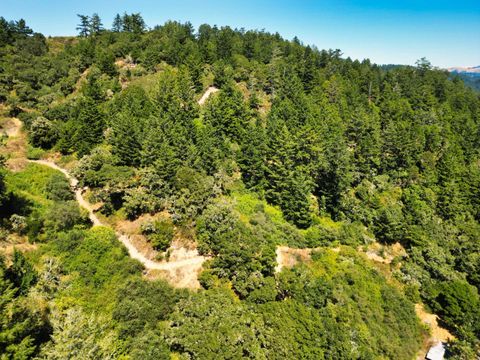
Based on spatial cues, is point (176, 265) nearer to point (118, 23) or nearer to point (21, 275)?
point (21, 275)

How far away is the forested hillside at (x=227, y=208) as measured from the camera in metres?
28.5

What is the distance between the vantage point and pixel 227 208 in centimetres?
4409

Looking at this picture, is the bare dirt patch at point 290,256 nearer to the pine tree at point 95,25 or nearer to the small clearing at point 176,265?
the small clearing at point 176,265

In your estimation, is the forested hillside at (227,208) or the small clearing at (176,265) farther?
the small clearing at (176,265)

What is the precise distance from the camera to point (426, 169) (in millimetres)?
76250

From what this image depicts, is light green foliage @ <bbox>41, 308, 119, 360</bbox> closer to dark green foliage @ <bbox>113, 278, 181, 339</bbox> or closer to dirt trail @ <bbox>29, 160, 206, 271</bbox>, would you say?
dark green foliage @ <bbox>113, 278, 181, 339</bbox>

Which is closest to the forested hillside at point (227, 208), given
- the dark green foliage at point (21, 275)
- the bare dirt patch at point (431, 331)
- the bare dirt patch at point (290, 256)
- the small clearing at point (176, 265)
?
the dark green foliage at point (21, 275)

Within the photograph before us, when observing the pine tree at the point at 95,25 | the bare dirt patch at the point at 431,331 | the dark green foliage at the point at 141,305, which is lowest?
the bare dirt patch at the point at 431,331

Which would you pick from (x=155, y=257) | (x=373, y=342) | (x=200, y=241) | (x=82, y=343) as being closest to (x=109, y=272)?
(x=155, y=257)

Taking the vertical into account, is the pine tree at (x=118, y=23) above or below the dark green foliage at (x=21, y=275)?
above

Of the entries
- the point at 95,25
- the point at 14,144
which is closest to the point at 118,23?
the point at 95,25

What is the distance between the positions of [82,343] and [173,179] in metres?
30.8

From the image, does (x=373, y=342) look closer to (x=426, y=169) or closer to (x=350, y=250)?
(x=350, y=250)

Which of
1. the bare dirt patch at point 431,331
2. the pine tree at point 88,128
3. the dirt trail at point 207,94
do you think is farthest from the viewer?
the dirt trail at point 207,94
